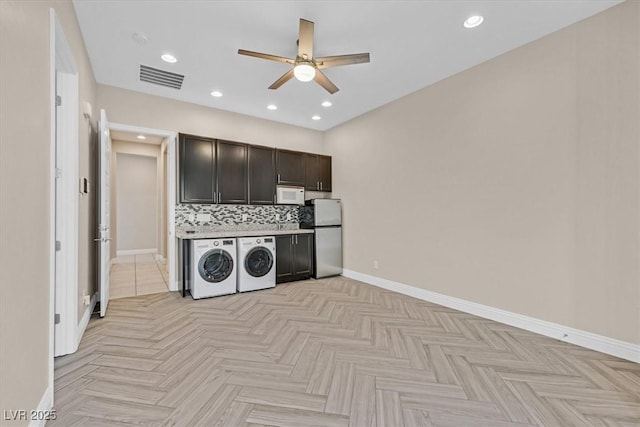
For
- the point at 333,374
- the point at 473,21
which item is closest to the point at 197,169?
the point at 333,374

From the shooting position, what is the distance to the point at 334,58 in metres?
2.62

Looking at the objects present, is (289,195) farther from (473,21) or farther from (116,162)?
(116,162)

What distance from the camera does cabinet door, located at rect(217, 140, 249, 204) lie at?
4.48 metres

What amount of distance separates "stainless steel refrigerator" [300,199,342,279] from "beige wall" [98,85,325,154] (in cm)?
136

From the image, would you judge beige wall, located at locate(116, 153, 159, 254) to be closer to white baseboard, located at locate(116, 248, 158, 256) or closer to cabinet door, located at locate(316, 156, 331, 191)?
white baseboard, located at locate(116, 248, 158, 256)

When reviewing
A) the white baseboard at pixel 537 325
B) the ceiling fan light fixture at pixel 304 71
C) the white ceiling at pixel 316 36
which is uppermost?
the white ceiling at pixel 316 36

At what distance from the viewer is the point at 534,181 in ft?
9.39

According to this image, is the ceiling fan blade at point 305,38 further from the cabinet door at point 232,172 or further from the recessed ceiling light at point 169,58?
the cabinet door at point 232,172

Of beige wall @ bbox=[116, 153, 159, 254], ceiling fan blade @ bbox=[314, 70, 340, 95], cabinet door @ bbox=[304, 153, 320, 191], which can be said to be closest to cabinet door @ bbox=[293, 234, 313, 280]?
cabinet door @ bbox=[304, 153, 320, 191]

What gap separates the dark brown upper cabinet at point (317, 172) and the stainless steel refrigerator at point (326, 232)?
44 cm

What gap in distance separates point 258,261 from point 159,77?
2940 mm
